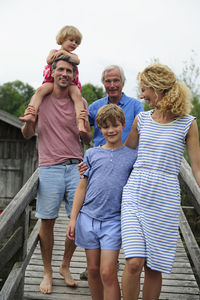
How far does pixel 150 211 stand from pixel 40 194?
1.20m

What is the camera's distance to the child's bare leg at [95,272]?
7.49ft

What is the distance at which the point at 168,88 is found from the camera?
2285 mm

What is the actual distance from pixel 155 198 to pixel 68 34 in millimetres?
1852

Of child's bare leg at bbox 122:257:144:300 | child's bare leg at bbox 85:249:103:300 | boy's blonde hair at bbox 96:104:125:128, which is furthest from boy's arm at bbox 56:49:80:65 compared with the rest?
child's bare leg at bbox 122:257:144:300

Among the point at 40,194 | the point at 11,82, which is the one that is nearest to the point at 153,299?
the point at 40,194

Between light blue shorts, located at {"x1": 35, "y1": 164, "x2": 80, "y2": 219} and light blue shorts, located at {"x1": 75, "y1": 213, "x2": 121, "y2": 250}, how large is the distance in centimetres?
66

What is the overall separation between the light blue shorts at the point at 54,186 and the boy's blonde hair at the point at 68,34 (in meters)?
1.18

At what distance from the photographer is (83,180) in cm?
246

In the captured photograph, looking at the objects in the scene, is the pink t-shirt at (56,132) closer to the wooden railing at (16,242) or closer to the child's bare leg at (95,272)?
the wooden railing at (16,242)

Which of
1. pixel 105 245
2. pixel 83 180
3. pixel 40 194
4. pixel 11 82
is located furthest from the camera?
pixel 11 82

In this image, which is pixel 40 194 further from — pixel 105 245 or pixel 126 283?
pixel 126 283

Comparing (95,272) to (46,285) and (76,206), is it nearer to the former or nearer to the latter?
(76,206)

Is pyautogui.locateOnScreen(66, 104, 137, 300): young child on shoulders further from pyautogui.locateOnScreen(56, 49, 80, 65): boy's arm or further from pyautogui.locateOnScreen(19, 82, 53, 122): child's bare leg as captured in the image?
pyautogui.locateOnScreen(56, 49, 80, 65): boy's arm

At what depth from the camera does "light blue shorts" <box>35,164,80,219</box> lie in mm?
2998
